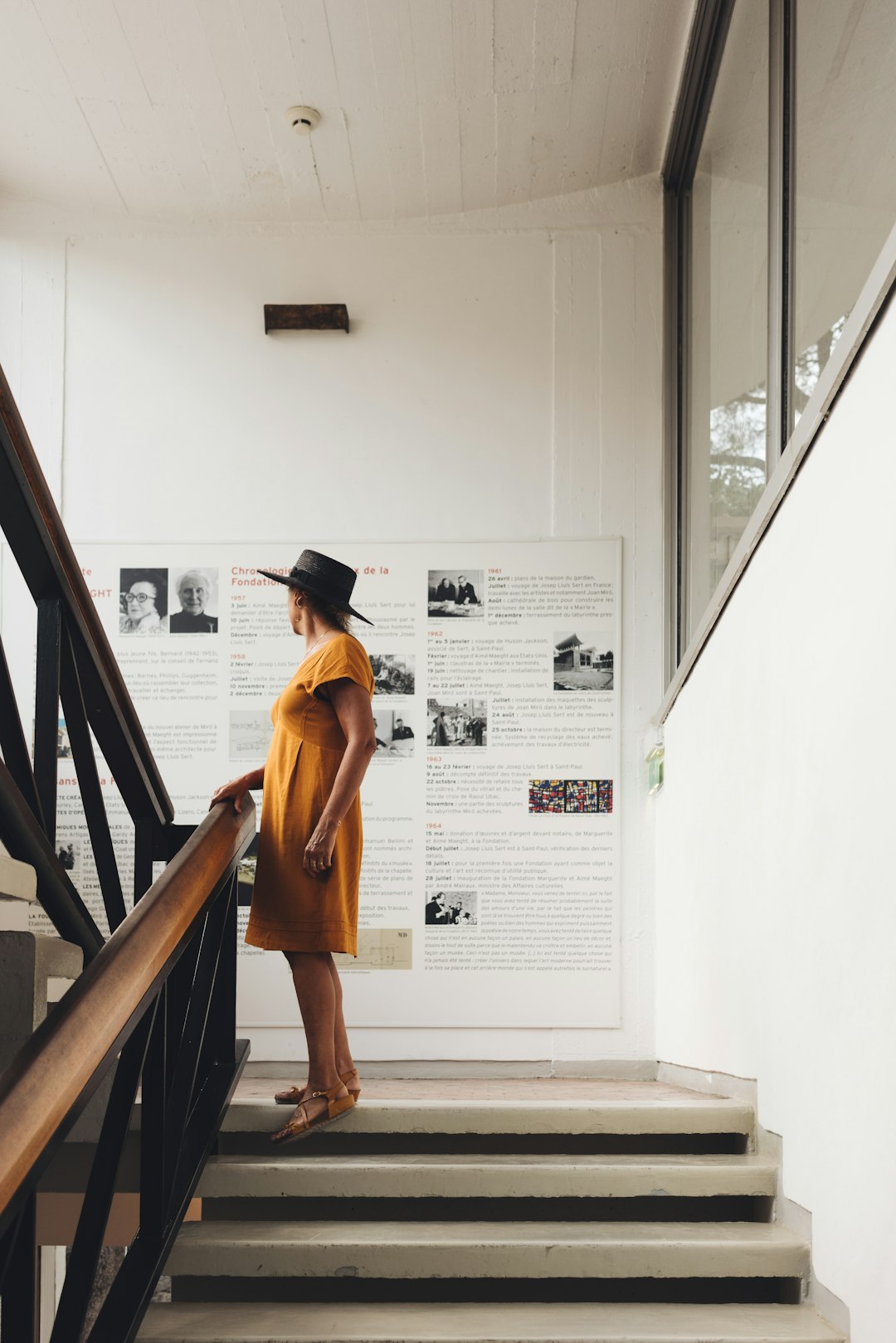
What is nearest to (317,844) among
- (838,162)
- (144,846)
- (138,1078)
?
(144,846)

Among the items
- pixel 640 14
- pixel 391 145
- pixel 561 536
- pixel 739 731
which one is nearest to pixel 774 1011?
pixel 739 731

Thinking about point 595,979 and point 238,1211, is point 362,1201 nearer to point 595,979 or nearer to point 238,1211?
point 238,1211

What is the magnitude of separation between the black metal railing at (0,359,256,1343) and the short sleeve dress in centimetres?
9

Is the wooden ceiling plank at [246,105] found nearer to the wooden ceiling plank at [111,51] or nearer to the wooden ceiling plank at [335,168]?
the wooden ceiling plank at [335,168]

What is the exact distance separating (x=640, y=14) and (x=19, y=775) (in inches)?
122

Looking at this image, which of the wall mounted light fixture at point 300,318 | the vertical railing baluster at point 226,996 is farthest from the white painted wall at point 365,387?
the vertical railing baluster at point 226,996

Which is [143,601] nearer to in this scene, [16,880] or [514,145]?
[514,145]

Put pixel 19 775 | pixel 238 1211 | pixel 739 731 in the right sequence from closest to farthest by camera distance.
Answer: pixel 19 775 < pixel 238 1211 < pixel 739 731

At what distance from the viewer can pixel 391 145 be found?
14.5 ft

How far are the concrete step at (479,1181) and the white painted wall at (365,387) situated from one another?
240 centimetres

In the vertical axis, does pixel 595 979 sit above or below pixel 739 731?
below

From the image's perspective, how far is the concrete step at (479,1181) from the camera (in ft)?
8.75

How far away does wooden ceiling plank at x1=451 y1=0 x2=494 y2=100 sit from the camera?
12.3 ft

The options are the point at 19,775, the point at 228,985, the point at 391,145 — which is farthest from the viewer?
the point at 391,145
